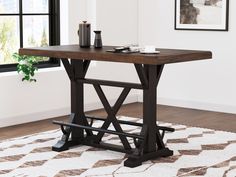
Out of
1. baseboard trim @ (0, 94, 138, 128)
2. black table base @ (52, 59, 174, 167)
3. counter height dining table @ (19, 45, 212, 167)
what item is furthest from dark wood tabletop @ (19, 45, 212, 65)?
baseboard trim @ (0, 94, 138, 128)

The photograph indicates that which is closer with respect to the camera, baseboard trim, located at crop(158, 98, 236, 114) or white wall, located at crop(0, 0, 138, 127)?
white wall, located at crop(0, 0, 138, 127)

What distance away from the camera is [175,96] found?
688 centimetres

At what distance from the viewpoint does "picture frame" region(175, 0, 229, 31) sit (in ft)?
20.8

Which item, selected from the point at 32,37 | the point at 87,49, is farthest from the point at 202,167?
the point at 32,37

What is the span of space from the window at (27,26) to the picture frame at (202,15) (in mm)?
1549

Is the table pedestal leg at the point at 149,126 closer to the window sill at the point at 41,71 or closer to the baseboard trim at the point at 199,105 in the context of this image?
the window sill at the point at 41,71

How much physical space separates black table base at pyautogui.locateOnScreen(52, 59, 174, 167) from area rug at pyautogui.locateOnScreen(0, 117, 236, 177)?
0.07 m

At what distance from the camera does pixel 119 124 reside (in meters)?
4.51

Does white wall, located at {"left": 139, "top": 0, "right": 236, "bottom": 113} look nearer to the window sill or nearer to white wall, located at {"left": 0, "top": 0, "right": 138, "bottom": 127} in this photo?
white wall, located at {"left": 0, "top": 0, "right": 138, "bottom": 127}

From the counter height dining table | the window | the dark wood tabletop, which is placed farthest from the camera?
the window

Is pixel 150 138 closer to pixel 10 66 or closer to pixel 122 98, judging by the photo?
pixel 122 98

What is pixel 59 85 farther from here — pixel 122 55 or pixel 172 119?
pixel 122 55

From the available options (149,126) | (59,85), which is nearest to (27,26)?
(59,85)

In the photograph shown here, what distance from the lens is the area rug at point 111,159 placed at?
3930 mm
